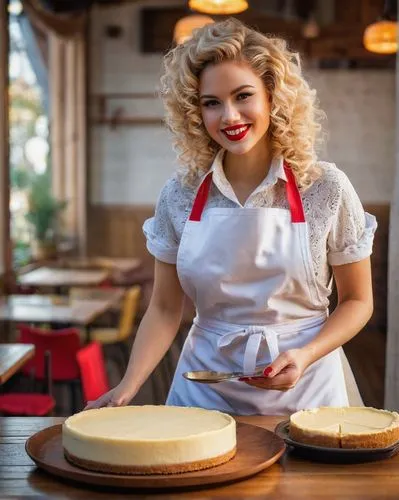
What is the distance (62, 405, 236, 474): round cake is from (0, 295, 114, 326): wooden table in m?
4.00

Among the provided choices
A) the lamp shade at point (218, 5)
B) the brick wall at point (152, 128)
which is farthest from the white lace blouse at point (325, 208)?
the brick wall at point (152, 128)

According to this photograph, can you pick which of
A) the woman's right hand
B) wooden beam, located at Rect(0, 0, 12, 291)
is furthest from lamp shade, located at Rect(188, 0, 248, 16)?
the woman's right hand

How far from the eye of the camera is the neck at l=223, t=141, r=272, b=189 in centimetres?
223

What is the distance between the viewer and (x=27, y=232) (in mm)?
9672

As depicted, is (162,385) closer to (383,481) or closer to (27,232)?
(27,232)

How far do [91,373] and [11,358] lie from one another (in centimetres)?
35

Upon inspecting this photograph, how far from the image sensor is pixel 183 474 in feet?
5.08

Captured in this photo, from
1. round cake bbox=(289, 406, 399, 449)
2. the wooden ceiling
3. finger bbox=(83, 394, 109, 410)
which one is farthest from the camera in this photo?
the wooden ceiling

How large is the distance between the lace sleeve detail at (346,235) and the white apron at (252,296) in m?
0.07

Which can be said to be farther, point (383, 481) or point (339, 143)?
point (339, 143)

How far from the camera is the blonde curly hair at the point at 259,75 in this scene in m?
2.12

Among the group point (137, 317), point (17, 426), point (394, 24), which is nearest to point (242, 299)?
point (17, 426)

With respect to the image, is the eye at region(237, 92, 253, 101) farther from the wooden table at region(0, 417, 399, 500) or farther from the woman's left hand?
the wooden table at region(0, 417, 399, 500)

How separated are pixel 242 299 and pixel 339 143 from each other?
29.3 feet
